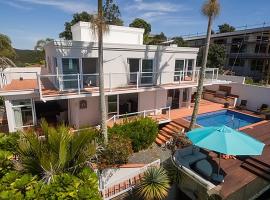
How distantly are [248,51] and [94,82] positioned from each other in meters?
42.3

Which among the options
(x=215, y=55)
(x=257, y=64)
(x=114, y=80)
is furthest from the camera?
(x=257, y=64)

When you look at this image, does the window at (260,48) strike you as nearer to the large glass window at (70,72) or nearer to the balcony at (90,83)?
the balcony at (90,83)

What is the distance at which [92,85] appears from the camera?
17188 mm

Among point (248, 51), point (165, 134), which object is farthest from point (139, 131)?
point (248, 51)

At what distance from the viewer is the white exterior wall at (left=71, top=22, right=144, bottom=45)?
18.4 metres

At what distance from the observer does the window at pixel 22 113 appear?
14602 millimetres

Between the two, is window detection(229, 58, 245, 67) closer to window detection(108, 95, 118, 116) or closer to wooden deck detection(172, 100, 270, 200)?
wooden deck detection(172, 100, 270, 200)

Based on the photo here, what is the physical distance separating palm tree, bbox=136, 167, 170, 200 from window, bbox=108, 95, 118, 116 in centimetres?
847

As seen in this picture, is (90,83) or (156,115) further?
(156,115)

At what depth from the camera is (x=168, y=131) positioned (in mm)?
17750

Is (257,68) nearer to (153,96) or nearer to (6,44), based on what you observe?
(153,96)

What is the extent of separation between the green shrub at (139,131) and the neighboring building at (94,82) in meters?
1.85

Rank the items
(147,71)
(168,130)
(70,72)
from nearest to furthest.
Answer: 1. (70,72)
2. (168,130)
3. (147,71)

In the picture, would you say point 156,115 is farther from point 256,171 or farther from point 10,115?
point 10,115
